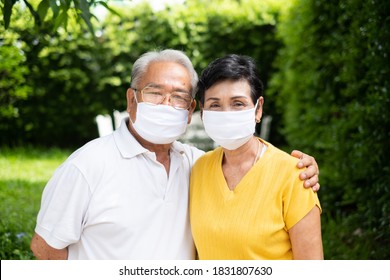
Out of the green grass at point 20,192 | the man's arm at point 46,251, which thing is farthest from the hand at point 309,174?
the green grass at point 20,192

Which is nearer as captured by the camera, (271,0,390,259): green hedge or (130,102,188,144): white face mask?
(130,102,188,144): white face mask

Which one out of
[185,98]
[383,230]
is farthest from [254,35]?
[185,98]

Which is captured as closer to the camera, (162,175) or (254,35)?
(162,175)

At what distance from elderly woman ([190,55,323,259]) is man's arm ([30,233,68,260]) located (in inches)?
25.2

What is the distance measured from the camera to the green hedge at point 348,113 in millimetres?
4367

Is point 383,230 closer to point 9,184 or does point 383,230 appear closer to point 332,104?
point 332,104

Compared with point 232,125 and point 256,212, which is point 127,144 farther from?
point 256,212

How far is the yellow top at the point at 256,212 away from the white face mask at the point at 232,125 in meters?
0.14

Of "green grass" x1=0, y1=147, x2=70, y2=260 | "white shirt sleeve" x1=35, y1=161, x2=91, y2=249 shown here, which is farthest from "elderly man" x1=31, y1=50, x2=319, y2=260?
"green grass" x1=0, y1=147, x2=70, y2=260

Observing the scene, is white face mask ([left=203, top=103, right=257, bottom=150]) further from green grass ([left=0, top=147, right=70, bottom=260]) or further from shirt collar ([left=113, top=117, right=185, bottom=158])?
green grass ([left=0, top=147, right=70, bottom=260])

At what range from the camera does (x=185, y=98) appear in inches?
109

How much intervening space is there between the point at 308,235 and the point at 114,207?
2.93 feet

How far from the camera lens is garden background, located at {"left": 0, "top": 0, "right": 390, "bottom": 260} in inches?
175
